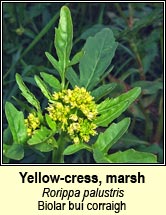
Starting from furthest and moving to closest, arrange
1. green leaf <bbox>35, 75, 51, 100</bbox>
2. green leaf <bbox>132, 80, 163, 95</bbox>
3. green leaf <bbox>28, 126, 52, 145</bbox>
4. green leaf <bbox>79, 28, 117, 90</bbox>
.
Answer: green leaf <bbox>132, 80, 163, 95</bbox>
green leaf <bbox>79, 28, 117, 90</bbox>
green leaf <bbox>35, 75, 51, 100</bbox>
green leaf <bbox>28, 126, 52, 145</bbox>

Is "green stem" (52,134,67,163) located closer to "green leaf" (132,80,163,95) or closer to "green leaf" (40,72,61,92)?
"green leaf" (40,72,61,92)

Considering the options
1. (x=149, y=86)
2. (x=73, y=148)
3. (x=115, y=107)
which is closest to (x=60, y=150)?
(x=73, y=148)

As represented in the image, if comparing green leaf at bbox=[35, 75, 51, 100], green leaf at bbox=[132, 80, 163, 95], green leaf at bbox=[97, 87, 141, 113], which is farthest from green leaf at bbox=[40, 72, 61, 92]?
green leaf at bbox=[132, 80, 163, 95]

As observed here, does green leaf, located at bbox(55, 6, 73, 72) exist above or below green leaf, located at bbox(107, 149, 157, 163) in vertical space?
above

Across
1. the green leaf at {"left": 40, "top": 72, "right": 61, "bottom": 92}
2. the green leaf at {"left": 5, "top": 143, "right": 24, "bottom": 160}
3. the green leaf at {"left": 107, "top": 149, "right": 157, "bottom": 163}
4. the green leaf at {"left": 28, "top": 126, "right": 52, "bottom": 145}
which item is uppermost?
the green leaf at {"left": 40, "top": 72, "right": 61, "bottom": 92}

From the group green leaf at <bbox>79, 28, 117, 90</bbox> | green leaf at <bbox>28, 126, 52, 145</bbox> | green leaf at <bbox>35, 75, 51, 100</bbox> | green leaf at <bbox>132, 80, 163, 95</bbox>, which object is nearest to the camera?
green leaf at <bbox>28, 126, 52, 145</bbox>

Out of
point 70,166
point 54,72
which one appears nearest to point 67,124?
point 70,166

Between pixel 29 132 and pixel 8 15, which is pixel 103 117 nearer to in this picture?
pixel 29 132
